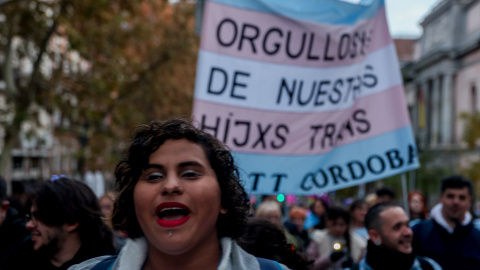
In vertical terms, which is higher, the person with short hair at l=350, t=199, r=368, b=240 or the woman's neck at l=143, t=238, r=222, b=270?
the woman's neck at l=143, t=238, r=222, b=270

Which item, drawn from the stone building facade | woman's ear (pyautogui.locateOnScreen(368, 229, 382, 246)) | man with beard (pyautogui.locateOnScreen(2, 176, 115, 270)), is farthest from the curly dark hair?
the stone building facade

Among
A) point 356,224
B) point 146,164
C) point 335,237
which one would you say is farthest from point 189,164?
point 356,224

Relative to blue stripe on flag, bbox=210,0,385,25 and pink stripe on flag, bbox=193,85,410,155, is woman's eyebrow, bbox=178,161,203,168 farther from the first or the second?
blue stripe on flag, bbox=210,0,385,25

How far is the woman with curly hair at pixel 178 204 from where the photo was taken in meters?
2.19

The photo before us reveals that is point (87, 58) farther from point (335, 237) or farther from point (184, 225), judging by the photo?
point (184, 225)

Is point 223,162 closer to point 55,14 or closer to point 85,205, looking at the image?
point 85,205

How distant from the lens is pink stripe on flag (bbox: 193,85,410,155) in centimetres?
565

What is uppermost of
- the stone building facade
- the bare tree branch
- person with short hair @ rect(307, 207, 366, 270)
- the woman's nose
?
the stone building facade

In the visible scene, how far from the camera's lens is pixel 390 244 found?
448cm

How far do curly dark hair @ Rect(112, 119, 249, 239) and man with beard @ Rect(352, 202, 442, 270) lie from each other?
7.22 feet

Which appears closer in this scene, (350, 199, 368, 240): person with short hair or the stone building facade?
(350, 199, 368, 240): person with short hair

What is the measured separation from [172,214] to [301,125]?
12.8 feet

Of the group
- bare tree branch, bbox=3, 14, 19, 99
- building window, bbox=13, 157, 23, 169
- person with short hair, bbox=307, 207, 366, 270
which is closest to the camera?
person with short hair, bbox=307, 207, 366, 270

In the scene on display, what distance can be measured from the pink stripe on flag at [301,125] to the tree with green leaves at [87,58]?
10.8 feet
